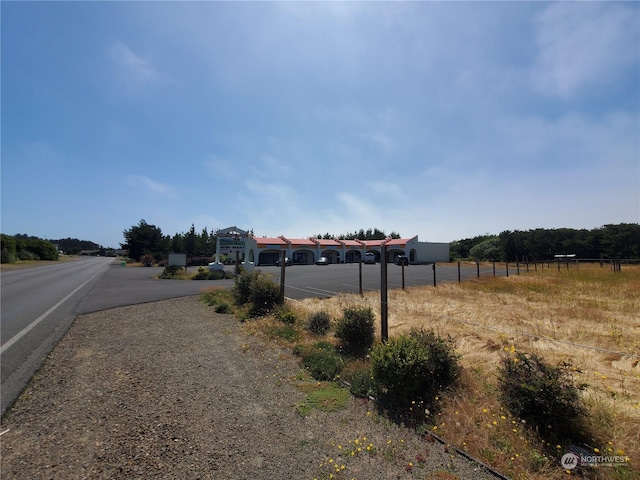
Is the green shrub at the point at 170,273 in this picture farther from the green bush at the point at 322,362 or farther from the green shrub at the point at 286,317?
the green bush at the point at 322,362

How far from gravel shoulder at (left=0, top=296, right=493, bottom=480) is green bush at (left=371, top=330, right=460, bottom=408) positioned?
16.1 inches

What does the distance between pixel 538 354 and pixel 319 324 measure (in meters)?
4.51

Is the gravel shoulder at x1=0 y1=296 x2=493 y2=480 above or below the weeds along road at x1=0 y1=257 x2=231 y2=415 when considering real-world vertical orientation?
below

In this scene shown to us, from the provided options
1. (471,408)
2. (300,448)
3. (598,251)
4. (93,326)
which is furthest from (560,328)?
(598,251)

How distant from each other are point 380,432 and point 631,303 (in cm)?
1257

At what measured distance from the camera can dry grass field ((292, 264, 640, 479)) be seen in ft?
8.93

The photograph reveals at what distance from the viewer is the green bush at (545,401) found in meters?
2.84

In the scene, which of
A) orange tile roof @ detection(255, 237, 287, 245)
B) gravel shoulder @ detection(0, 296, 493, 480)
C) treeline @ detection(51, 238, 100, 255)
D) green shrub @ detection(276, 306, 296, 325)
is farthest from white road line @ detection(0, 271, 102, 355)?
treeline @ detection(51, 238, 100, 255)

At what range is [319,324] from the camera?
729cm

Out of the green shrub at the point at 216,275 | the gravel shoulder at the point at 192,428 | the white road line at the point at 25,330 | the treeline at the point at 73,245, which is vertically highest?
the treeline at the point at 73,245

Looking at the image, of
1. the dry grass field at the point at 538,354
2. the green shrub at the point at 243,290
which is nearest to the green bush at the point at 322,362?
the dry grass field at the point at 538,354

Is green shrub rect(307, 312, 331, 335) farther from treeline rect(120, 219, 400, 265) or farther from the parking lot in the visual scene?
treeline rect(120, 219, 400, 265)

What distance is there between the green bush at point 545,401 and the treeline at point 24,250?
6080 centimetres

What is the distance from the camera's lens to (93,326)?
25.7ft
